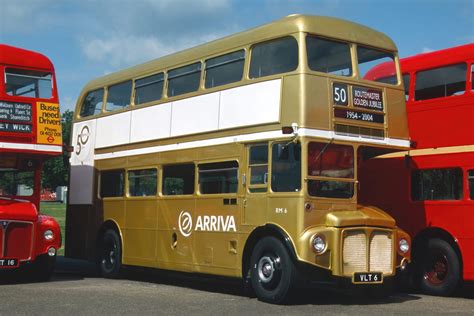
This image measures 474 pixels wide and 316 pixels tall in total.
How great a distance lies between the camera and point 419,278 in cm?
1302

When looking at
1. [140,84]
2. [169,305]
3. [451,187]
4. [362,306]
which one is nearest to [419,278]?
[451,187]

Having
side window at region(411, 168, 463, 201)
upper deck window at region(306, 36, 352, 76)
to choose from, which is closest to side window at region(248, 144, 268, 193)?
upper deck window at region(306, 36, 352, 76)

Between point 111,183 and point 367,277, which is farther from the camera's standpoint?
point 111,183

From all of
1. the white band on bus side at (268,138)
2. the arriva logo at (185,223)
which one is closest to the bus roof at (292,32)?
the white band on bus side at (268,138)

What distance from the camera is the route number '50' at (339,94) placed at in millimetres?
11203

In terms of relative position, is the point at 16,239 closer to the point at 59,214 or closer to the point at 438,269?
the point at 438,269

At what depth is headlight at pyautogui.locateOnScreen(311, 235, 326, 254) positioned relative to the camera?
1049 cm

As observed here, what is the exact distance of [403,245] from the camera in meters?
11.4

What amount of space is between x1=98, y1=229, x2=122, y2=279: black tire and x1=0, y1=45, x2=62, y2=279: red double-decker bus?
159 cm

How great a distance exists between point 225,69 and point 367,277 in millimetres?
4320

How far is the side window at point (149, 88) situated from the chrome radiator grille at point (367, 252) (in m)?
5.28

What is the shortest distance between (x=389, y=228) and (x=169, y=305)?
3550 millimetres

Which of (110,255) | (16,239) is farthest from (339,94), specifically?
(110,255)

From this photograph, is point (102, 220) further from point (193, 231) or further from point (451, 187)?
point (451, 187)
